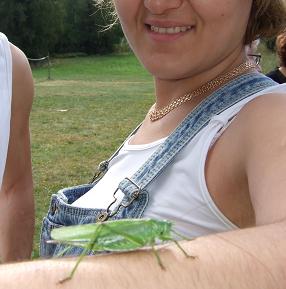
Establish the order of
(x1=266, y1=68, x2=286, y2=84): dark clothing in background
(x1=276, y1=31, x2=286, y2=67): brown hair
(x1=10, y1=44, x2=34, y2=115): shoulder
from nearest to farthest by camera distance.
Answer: (x1=10, y1=44, x2=34, y2=115): shoulder
(x1=276, y1=31, x2=286, y2=67): brown hair
(x1=266, y1=68, x2=286, y2=84): dark clothing in background

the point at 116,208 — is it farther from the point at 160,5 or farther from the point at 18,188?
the point at 18,188

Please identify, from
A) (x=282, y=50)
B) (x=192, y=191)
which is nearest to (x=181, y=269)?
(x=192, y=191)

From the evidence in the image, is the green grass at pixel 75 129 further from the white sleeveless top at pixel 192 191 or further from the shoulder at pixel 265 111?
the shoulder at pixel 265 111

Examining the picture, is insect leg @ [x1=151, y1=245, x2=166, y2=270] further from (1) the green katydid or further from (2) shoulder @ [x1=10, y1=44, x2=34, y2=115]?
(2) shoulder @ [x1=10, y1=44, x2=34, y2=115]

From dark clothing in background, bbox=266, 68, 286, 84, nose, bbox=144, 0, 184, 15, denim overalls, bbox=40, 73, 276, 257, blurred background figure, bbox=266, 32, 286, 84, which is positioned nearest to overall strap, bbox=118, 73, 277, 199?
denim overalls, bbox=40, 73, 276, 257

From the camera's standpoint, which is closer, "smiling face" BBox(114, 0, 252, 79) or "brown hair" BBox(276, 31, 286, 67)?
"smiling face" BBox(114, 0, 252, 79)

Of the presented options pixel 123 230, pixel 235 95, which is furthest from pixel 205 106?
pixel 123 230

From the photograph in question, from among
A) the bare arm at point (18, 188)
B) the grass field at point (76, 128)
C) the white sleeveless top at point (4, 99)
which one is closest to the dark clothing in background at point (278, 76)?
the grass field at point (76, 128)
